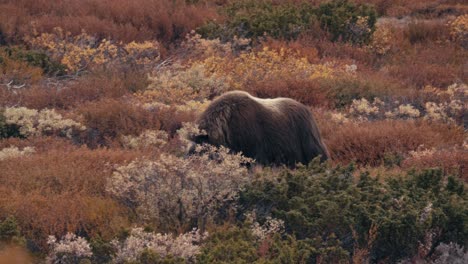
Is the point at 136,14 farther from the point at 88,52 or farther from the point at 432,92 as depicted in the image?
the point at 432,92

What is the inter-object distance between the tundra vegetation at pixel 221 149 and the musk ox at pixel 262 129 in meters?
0.23

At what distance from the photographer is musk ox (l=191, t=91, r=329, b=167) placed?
344 inches

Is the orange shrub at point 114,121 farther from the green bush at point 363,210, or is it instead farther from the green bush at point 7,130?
Answer: the green bush at point 363,210

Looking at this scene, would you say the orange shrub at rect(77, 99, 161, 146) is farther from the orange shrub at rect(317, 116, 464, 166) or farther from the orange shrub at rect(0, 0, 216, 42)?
the orange shrub at rect(0, 0, 216, 42)

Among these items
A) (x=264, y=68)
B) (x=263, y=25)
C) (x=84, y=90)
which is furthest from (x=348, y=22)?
(x=84, y=90)

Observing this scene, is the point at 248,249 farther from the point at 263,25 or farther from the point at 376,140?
the point at 263,25

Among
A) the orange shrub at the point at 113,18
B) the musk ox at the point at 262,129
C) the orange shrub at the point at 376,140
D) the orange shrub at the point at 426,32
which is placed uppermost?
the musk ox at the point at 262,129

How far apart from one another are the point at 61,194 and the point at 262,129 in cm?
260

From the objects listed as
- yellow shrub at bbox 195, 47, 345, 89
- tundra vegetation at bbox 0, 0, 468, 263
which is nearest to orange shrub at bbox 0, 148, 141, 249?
tundra vegetation at bbox 0, 0, 468, 263

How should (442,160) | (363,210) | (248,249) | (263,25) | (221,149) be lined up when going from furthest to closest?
1. (263,25)
2. (442,160)
3. (221,149)
4. (363,210)
5. (248,249)

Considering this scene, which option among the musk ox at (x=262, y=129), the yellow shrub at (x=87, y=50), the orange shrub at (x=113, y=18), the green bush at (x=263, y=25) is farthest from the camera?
the green bush at (x=263, y=25)

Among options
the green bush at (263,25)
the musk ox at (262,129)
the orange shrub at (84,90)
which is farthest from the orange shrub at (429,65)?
the musk ox at (262,129)

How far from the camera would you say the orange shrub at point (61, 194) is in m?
6.79

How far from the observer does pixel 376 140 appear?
1122 cm
